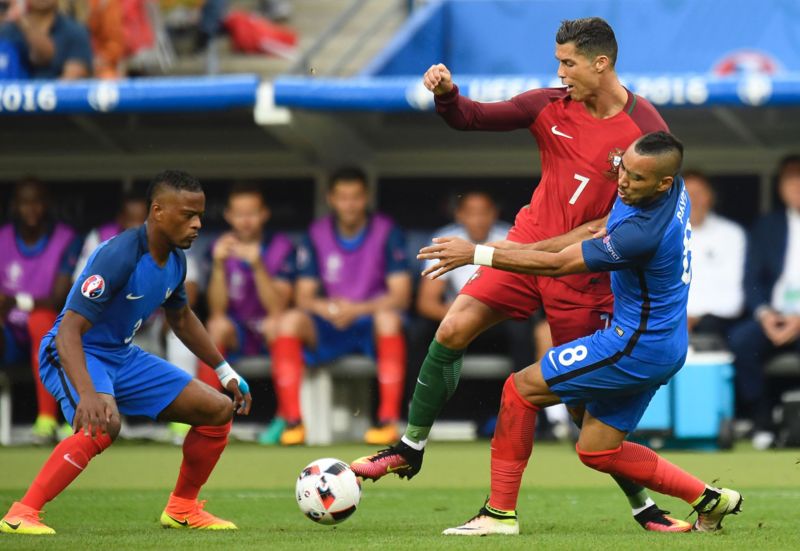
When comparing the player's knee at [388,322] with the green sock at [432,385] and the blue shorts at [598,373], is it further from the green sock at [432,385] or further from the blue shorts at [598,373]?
the blue shorts at [598,373]

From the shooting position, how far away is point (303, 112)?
11.0m

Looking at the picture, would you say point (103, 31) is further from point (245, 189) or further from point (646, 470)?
point (646, 470)

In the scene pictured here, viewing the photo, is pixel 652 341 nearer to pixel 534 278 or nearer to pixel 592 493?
pixel 534 278

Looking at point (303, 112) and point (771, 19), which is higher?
point (771, 19)

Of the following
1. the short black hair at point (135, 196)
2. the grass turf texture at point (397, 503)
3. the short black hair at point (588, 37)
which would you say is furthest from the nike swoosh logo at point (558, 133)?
the short black hair at point (135, 196)

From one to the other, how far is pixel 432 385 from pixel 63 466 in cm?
160

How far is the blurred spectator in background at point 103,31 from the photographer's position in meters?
12.8

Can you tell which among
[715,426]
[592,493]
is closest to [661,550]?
[592,493]

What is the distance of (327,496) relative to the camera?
5.86 m

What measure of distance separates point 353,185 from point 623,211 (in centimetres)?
539

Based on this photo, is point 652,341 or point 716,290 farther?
point 716,290

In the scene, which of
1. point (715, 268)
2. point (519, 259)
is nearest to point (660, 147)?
point (519, 259)

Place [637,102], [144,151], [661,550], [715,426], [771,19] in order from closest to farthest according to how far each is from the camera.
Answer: [661,550] → [637,102] → [715,426] → [144,151] → [771,19]

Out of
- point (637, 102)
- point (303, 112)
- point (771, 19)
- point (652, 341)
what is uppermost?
point (771, 19)
